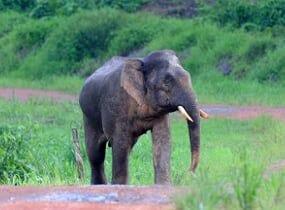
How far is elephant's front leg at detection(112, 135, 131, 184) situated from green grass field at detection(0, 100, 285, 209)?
1.71 feet

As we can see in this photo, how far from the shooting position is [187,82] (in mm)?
12852

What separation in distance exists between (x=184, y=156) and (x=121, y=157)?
190 inches

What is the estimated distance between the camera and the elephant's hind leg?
14234 millimetres

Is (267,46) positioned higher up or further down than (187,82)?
further down

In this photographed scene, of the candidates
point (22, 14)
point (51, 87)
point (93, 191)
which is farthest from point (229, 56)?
point (93, 191)

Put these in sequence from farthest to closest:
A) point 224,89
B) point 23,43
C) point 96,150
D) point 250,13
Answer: point 23,43
point 250,13
point 224,89
point 96,150

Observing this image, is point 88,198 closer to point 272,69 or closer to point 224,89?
point 224,89

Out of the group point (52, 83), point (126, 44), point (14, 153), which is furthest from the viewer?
point (126, 44)

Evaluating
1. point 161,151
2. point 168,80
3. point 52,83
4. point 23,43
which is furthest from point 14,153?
point 23,43

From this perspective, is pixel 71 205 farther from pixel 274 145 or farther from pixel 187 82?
pixel 274 145

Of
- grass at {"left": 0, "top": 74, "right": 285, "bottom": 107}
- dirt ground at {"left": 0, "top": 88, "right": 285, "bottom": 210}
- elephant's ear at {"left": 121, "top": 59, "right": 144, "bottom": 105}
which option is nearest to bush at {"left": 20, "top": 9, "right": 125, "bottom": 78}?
grass at {"left": 0, "top": 74, "right": 285, "bottom": 107}

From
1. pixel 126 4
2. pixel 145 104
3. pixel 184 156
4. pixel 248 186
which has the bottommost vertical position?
pixel 126 4

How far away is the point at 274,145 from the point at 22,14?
23963 millimetres

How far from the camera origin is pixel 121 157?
13.1 metres
